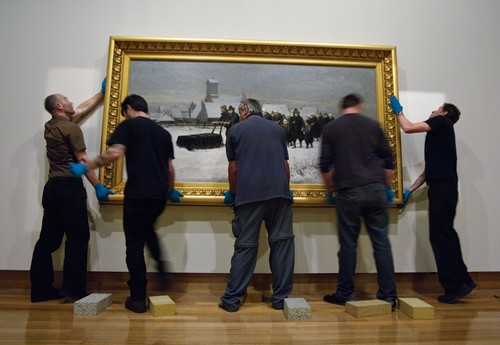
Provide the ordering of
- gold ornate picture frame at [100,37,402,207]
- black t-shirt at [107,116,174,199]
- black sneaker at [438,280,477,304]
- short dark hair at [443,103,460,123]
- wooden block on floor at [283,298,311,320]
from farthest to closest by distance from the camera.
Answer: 1. gold ornate picture frame at [100,37,402,207]
2. short dark hair at [443,103,460,123]
3. black sneaker at [438,280,477,304]
4. black t-shirt at [107,116,174,199]
5. wooden block on floor at [283,298,311,320]

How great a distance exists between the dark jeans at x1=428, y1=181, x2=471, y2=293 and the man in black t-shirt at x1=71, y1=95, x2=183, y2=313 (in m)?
2.26

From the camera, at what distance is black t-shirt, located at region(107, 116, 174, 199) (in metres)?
2.38

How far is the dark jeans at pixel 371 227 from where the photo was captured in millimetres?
2457

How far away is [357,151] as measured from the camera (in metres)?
2.51

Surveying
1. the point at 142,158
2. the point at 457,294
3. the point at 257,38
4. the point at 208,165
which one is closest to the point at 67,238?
the point at 142,158

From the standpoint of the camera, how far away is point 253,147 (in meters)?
2.52

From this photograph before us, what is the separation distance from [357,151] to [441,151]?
97 cm

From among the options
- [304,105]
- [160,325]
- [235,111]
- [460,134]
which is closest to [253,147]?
[235,111]

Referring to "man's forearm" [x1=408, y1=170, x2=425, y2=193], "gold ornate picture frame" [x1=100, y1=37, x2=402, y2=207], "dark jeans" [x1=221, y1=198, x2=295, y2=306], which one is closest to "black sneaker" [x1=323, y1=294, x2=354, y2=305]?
"dark jeans" [x1=221, y1=198, x2=295, y2=306]

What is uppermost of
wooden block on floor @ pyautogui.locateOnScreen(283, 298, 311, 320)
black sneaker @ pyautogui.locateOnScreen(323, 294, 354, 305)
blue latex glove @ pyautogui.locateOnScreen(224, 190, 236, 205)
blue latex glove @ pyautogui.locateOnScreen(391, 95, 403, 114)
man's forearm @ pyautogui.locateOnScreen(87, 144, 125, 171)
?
blue latex glove @ pyautogui.locateOnScreen(391, 95, 403, 114)

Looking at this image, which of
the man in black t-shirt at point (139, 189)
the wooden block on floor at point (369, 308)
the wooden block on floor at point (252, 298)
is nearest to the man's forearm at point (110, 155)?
the man in black t-shirt at point (139, 189)

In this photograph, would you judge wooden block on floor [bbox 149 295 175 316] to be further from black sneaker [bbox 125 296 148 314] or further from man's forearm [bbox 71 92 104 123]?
man's forearm [bbox 71 92 104 123]

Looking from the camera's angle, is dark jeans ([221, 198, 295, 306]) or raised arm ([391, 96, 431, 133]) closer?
dark jeans ([221, 198, 295, 306])

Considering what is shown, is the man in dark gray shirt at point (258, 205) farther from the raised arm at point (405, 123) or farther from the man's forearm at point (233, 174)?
the raised arm at point (405, 123)
